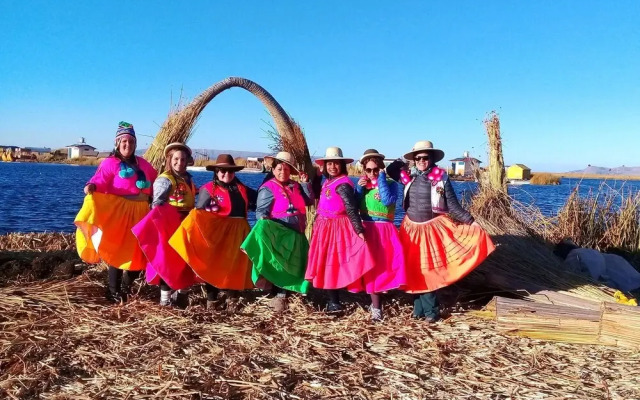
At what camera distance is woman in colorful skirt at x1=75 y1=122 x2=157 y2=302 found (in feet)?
15.1

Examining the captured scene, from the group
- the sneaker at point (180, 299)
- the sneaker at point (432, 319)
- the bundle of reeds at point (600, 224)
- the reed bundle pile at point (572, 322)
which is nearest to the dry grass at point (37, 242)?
the sneaker at point (180, 299)

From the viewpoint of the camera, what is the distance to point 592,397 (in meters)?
2.98

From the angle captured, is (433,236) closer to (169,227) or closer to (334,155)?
(334,155)

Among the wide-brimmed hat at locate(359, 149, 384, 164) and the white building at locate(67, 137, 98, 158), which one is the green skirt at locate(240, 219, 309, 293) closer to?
the wide-brimmed hat at locate(359, 149, 384, 164)

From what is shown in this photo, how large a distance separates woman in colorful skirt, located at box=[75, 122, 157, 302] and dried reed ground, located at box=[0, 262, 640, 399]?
39 centimetres

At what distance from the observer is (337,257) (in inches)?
175

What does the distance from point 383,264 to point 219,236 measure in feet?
5.19

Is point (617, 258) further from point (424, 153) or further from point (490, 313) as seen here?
point (424, 153)

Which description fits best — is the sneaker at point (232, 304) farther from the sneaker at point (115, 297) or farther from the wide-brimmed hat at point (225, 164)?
the wide-brimmed hat at point (225, 164)

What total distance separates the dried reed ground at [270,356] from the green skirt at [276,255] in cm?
28

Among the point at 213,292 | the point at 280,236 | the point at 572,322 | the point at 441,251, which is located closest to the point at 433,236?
the point at 441,251

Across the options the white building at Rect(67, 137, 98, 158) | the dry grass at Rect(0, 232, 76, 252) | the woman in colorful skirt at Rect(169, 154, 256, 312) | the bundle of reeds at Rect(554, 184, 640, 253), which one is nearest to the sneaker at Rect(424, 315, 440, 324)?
the woman in colorful skirt at Rect(169, 154, 256, 312)

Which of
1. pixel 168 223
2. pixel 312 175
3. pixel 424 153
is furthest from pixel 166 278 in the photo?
pixel 424 153

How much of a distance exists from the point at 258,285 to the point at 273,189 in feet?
3.05
